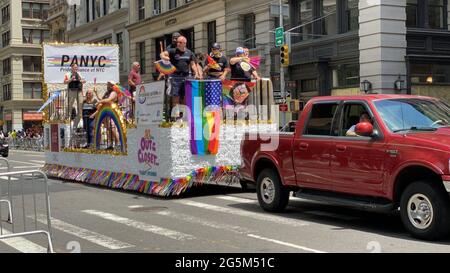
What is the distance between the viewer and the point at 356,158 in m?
8.21

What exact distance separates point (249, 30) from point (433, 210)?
25.6m

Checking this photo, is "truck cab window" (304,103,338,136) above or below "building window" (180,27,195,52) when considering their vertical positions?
below

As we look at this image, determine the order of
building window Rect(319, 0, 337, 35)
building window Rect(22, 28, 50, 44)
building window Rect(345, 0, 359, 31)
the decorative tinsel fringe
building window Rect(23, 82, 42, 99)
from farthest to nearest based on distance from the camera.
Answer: building window Rect(22, 28, 50, 44), building window Rect(23, 82, 42, 99), building window Rect(319, 0, 337, 35), building window Rect(345, 0, 359, 31), the decorative tinsel fringe

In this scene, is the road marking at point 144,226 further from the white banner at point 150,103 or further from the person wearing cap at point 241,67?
the person wearing cap at point 241,67

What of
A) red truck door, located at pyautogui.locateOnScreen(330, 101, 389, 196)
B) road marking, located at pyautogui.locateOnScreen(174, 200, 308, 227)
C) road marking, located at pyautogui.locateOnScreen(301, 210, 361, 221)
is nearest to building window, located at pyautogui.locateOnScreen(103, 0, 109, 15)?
road marking, located at pyautogui.locateOnScreen(174, 200, 308, 227)

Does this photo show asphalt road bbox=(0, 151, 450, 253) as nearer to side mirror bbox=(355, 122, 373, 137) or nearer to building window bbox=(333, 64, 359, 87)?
side mirror bbox=(355, 122, 373, 137)

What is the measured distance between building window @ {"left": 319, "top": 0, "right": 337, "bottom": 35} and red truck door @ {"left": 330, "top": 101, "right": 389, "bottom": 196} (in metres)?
18.2

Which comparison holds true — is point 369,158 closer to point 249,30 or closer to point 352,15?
point 352,15

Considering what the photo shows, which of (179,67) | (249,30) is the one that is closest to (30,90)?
(249,30)

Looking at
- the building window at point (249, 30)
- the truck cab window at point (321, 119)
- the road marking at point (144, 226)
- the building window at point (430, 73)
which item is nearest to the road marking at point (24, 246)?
the road marking at point (144, 226)

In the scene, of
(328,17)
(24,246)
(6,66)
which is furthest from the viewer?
(6,66)

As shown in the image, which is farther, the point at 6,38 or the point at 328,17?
the point at 6,38

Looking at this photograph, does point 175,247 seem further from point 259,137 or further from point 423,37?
point 423,37

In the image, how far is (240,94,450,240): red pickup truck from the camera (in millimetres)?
7324
